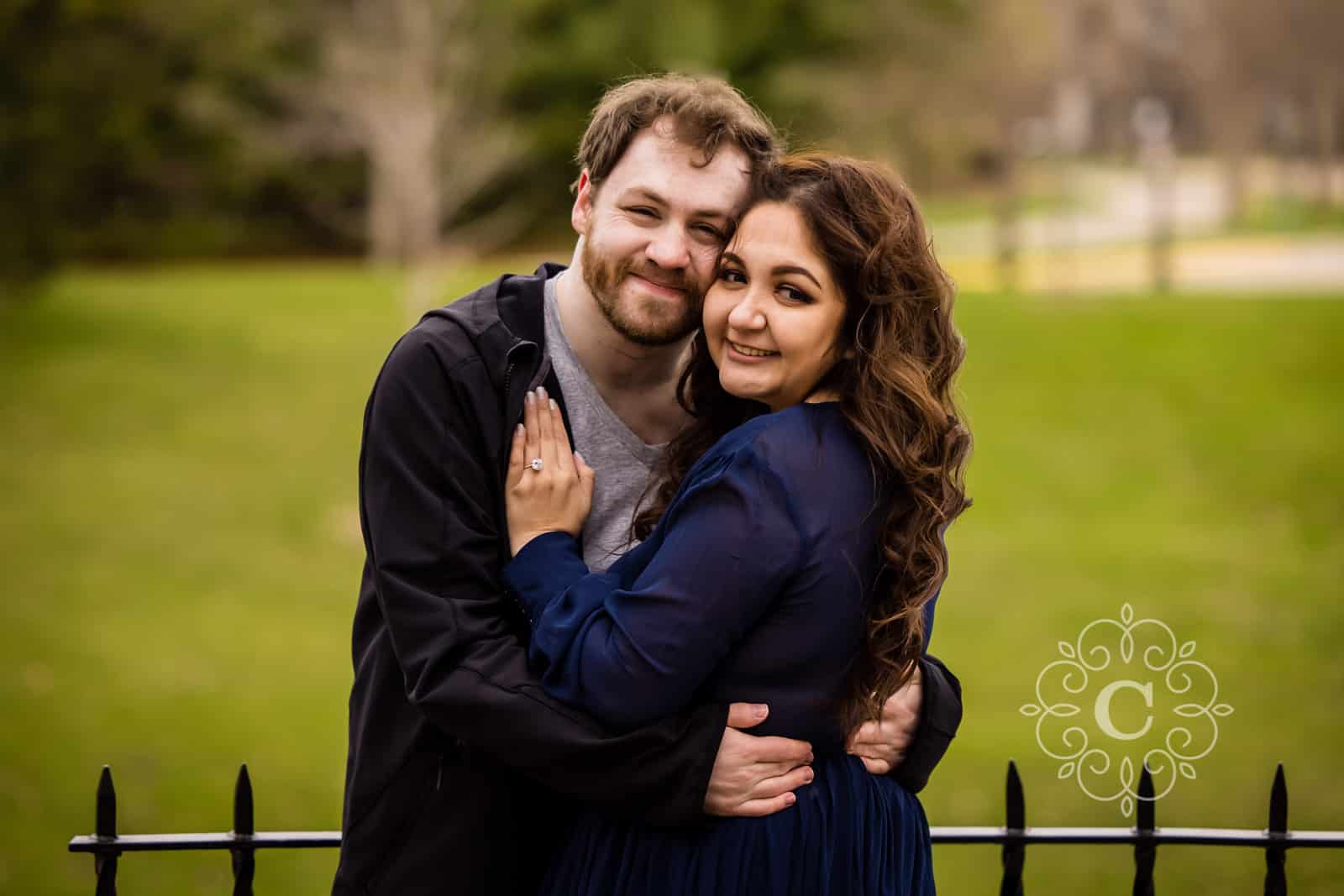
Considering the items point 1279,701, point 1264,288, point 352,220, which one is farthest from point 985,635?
point 352,220

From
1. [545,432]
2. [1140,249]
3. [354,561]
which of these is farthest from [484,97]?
[545,432]

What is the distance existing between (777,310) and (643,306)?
436 mm

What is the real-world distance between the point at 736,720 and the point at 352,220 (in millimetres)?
28143

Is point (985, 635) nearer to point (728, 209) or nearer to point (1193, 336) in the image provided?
point (1193, 336)

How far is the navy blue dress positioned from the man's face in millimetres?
481

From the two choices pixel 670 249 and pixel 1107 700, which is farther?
pixel 1107 700

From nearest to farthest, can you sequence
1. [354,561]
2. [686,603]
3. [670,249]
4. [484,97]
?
[686,603]
[670,249]
[354,561]
[484,97]

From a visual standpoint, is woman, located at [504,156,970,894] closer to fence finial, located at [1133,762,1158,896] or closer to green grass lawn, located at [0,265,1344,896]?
fence finial, located at [1133,762,1158,896]

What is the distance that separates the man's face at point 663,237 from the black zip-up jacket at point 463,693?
0.19 m

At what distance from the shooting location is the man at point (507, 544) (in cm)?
214

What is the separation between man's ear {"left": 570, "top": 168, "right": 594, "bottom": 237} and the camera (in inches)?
106

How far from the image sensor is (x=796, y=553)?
2.03 meters

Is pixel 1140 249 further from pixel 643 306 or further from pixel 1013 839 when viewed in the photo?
pixel 643 306

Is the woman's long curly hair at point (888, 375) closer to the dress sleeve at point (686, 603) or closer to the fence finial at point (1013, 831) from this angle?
the dress sleeve at point (686, 603)
